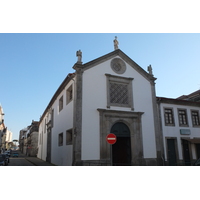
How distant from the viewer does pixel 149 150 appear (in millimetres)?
17000

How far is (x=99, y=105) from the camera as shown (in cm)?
1603

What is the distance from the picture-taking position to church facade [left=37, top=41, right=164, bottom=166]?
48.8ft

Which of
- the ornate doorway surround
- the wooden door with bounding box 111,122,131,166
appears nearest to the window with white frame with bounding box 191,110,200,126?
the ornate doorway surround

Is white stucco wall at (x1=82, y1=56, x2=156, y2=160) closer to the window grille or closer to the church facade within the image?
the church facade

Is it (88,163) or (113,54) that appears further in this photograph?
(113,54)

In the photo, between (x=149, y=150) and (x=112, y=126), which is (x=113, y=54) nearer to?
(x=112, y=126)

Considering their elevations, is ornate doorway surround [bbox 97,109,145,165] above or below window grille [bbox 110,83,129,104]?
below

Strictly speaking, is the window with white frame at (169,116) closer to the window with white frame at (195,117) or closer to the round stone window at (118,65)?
the window with white frame at (195,117)

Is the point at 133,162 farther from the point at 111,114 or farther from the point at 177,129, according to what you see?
the point at 177,129

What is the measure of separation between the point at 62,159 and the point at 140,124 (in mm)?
8170

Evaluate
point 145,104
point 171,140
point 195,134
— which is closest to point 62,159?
point 145,104

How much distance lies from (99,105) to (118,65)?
4967 millimetres

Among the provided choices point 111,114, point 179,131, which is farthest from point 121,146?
point 179,131

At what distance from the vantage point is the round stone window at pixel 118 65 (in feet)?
59.0
